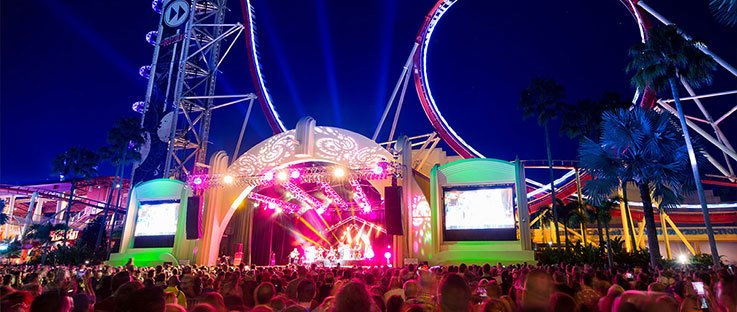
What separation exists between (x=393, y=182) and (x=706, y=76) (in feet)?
40.1

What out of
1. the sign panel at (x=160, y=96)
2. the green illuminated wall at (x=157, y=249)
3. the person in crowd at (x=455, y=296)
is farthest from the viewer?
the sign panel at (x=160, y=96)

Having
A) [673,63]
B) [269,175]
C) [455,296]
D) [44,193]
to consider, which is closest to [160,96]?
[44,193]

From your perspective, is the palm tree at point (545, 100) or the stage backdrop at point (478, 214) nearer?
the stage backdrop at point (478, 214)

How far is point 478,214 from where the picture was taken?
18984 millimetres

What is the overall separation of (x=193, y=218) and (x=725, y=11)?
22.5 metres

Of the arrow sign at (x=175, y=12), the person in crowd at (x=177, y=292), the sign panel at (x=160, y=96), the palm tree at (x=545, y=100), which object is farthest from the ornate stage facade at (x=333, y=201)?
the arrow sign at (x=175, y=12)

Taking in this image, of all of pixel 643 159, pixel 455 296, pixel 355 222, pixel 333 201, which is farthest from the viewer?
pixel 355 222

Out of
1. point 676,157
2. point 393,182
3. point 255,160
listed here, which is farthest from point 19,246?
point 676,157

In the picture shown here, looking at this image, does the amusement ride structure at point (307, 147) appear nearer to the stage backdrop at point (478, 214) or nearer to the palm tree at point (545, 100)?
the stage backdrop at point (478, 214)

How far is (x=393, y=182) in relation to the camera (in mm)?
18984

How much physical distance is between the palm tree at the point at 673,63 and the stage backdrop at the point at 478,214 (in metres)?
6.17

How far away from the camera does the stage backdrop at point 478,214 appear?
59.1 ft

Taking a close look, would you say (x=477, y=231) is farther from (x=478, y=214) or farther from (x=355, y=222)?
(x=355, y=222)

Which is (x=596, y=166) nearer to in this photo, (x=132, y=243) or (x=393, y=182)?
(x=393, y=182)
